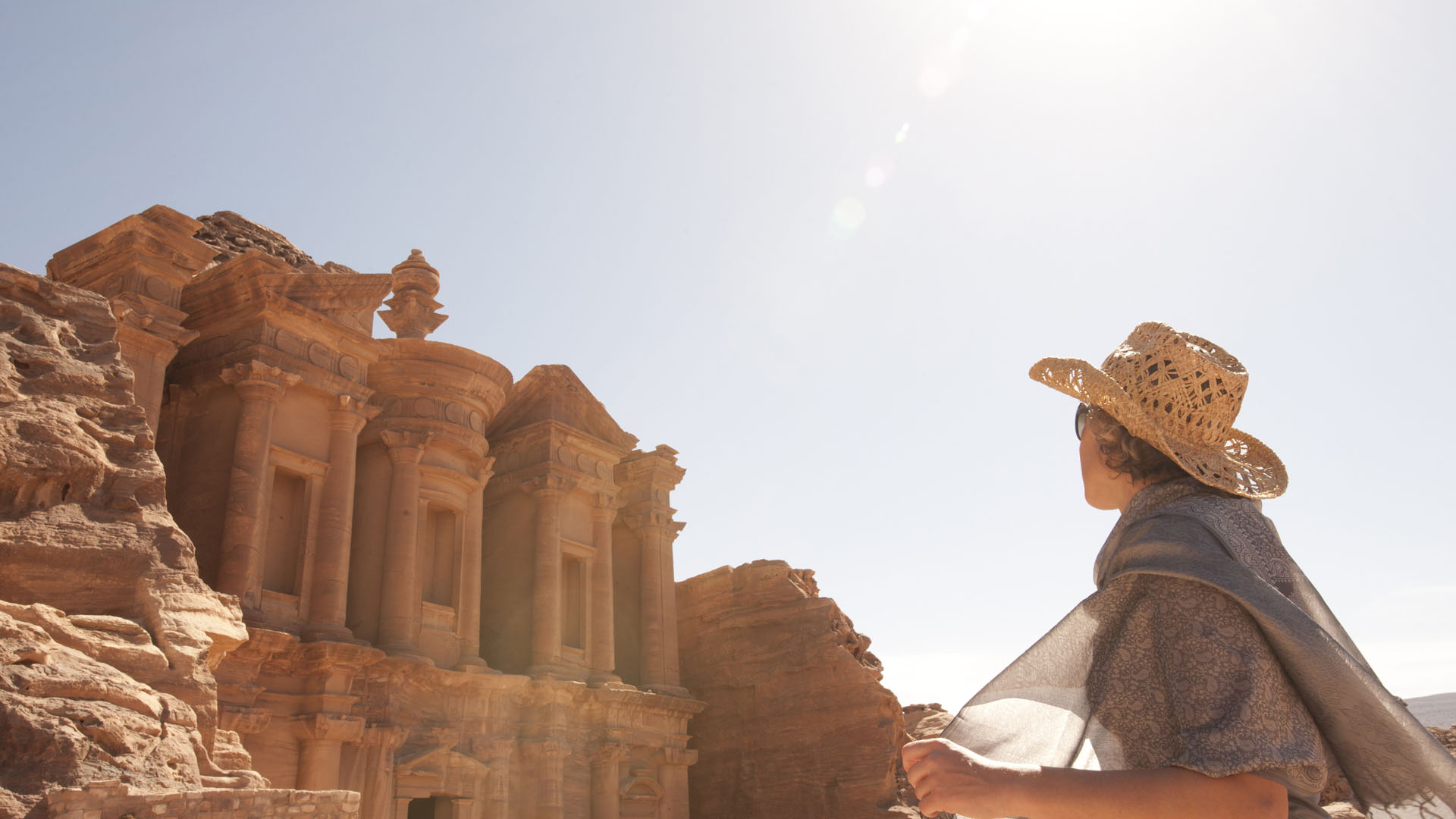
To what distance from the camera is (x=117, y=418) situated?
8.37 metres

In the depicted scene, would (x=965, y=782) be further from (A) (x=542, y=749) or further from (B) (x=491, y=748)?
(A) (x=542, y=749)

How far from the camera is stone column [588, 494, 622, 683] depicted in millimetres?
21203

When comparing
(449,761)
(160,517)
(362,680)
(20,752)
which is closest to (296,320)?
(362,680)

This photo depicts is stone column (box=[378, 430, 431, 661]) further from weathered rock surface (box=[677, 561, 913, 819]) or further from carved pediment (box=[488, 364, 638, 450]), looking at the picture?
weathered rock surface (box=[677, 561, 913, 819])

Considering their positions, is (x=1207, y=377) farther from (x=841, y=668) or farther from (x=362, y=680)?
(x=841, y=668)

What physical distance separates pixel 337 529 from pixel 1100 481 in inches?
625

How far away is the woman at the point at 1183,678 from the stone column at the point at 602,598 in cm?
1940

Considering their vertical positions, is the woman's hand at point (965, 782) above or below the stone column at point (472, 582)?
below

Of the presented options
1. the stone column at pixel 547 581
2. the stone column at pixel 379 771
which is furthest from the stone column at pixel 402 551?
the stone column at pixel 547 581

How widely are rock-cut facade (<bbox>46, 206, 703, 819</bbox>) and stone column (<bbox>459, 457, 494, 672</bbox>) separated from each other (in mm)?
54

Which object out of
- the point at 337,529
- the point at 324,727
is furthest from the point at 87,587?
the point at 337,529

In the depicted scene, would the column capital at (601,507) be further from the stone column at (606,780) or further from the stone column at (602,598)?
the stone column at (606,780)

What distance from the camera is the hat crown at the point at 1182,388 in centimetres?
242

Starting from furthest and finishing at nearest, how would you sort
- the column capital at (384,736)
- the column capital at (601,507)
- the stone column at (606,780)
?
Answer: 1. the column capital at (601,507)
2. the stone column at (606,780)
3. the column capital at (384,736)
